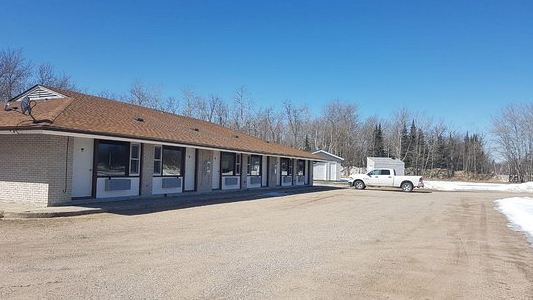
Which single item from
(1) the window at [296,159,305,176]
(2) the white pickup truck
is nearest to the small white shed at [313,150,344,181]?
(1) the window at [296,159,305,176]

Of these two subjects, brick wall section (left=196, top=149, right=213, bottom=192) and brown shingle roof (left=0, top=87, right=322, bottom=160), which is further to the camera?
brick wall section (left=196, top=149, right=213, bottom=192)

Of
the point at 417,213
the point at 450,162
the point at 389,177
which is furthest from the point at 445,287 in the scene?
the point at 450,162

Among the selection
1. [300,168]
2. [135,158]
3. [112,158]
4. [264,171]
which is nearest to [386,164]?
[300,168]

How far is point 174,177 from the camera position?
64.4 feet

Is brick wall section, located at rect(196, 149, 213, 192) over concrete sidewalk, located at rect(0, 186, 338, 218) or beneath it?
over

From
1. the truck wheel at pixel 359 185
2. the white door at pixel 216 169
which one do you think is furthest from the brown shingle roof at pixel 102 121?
the truck wheel at pixel 359 185

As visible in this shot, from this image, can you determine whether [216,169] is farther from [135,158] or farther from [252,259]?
[252,259]

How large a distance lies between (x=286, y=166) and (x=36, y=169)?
21634mm

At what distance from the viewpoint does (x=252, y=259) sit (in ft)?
25.2

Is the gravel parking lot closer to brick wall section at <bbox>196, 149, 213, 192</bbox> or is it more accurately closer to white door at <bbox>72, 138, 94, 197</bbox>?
white door at <bbox>72, 138, 94, 197</bbox>

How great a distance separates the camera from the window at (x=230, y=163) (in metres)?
24.0

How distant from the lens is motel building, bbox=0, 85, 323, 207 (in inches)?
533

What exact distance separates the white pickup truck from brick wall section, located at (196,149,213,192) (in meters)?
17.5

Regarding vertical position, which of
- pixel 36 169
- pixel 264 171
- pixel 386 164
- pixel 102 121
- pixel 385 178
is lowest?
pixel 385 178
